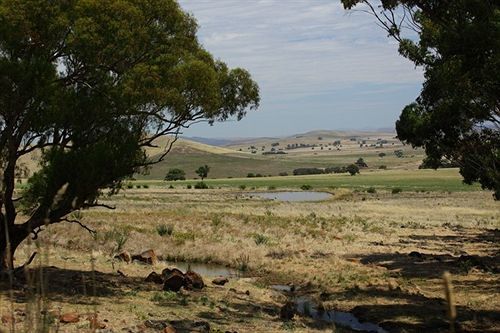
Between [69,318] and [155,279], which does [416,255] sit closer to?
[155,279]

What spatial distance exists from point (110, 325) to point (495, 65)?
10.9 metres

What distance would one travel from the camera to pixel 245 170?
6624 inches

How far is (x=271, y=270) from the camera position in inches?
986

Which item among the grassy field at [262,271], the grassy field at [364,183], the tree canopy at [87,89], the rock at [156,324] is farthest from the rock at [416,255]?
the grassy field at [364,183]

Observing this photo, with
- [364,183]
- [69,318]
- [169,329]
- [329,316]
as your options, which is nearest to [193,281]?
[329,316]

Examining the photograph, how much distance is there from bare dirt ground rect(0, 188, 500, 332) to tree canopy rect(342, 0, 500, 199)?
14.2 feet

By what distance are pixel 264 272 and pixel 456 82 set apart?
39.4 feet

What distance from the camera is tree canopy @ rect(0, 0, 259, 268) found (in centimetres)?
1301

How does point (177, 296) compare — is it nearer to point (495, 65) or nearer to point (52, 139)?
point (52, 139)

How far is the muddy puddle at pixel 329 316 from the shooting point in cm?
1546

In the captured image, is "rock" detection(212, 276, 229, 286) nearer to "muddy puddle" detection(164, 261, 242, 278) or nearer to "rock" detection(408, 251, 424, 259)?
"muddy puddle" detection(164, 261, 242, 278)

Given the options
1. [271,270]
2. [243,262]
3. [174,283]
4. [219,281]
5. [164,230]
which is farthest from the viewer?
[164,230]

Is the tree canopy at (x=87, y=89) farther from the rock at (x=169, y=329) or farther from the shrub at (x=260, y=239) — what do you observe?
the shrub at (x=260, y=239)

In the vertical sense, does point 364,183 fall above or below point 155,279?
below
